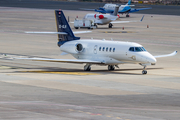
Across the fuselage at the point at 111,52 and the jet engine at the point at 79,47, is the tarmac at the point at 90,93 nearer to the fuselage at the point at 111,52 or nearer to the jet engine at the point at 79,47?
the fuselage at the point at 111,52

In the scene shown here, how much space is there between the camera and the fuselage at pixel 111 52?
1423 inches

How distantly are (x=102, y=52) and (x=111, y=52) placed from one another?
113cm

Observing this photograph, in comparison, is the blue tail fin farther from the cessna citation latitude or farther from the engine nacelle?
the engine nacelle

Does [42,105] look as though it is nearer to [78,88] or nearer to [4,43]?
[78,88]

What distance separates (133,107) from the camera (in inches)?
843

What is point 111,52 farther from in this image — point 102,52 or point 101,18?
point 101,18

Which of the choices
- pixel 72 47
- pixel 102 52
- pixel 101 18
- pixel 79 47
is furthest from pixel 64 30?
pixel 101 18

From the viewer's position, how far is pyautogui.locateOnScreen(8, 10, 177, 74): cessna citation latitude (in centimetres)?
3628

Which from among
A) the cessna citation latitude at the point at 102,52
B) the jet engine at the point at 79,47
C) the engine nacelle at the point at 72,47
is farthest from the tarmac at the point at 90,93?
the jet engine at the point at 79,47

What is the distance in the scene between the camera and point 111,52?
37875mm

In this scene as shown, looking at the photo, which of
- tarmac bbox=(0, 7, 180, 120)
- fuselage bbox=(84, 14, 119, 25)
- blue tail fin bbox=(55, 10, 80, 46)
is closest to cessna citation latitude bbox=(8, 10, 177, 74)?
blue tail fin bbox=(55, 10, 80, 46)

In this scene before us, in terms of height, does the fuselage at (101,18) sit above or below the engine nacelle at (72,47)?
above

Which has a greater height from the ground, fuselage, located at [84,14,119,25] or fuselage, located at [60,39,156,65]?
fuselage, located at [84,14,119,25]

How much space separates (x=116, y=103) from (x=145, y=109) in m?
2.20
